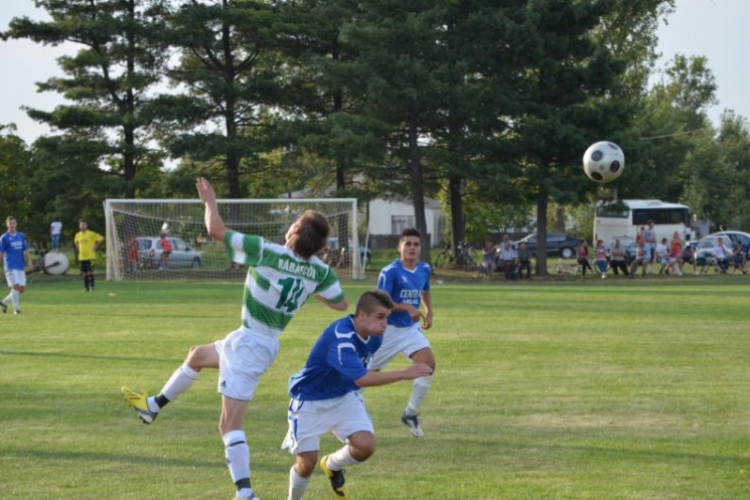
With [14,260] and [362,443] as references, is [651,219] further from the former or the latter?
[362,443]

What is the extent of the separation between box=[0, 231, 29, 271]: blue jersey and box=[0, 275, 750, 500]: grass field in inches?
80.8

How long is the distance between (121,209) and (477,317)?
20748 millimetres

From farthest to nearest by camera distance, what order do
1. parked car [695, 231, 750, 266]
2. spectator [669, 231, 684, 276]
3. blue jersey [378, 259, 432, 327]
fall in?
parked car [695, 231, 750, 266]
spectator [669, 231, 684, 276]
blue jersey [378, 259, 432, 327]

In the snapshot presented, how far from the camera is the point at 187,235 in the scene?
123 ft

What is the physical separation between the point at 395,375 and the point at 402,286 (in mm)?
3682

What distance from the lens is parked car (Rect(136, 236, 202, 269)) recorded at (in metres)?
36.6

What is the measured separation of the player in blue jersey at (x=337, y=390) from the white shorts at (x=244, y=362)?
0.27 metres

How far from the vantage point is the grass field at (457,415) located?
24.6 feet

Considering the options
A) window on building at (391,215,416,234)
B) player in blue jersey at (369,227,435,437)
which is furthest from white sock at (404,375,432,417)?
window on building at (391,215,416,234)

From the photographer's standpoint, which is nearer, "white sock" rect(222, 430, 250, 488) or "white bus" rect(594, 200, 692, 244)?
"white sock" rect(222, 430, 250, 488)

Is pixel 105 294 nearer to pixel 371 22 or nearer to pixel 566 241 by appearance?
pixel 371 22

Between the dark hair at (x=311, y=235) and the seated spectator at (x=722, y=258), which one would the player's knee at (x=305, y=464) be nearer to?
the dark hair at (x=311, y=235)

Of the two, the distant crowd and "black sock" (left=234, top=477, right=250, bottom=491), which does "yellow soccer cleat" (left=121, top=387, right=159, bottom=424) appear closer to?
"black sock" (left=234, top=477, right=250, bottom=491)

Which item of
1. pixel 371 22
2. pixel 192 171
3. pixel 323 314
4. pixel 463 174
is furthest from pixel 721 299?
pixel 192 171
